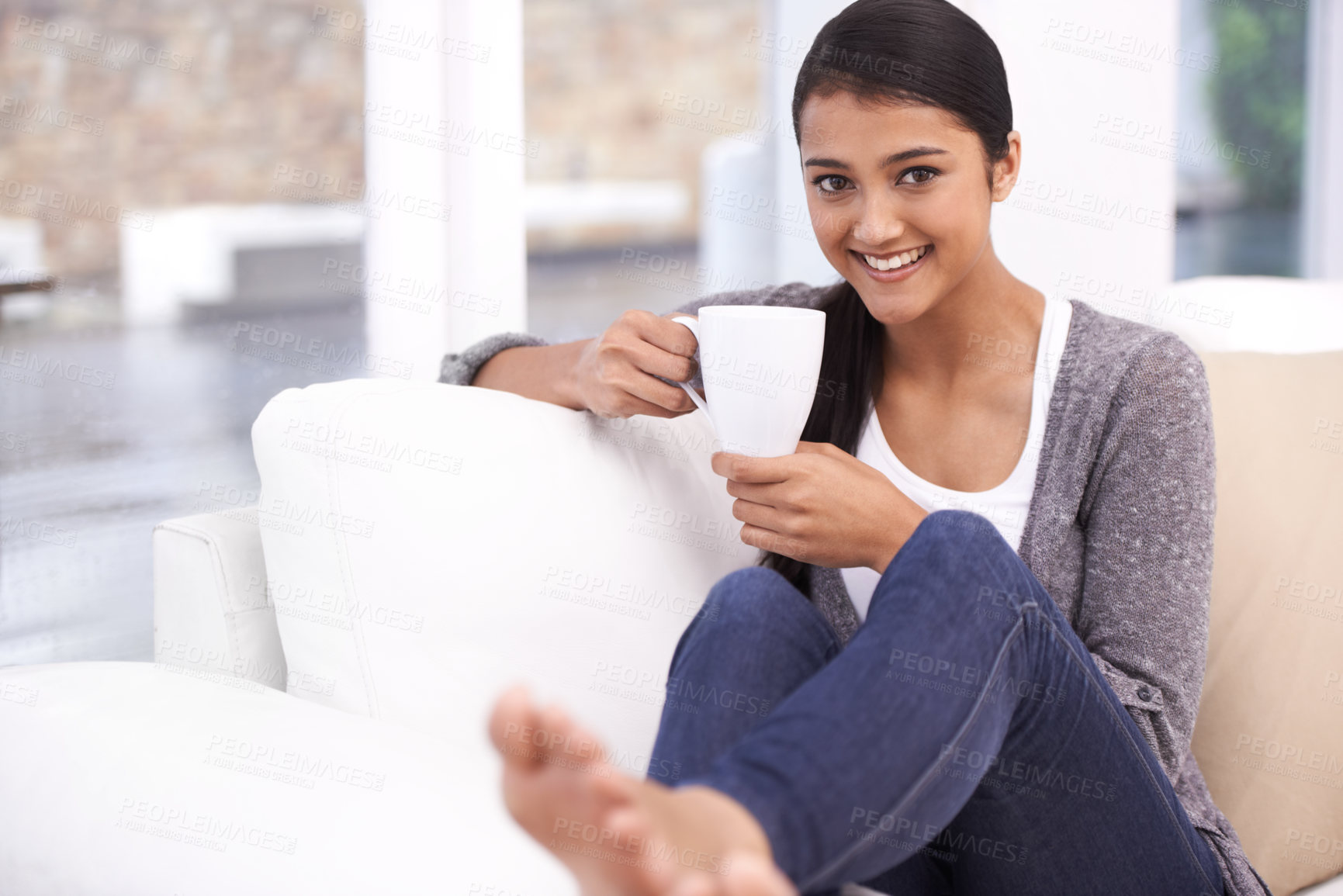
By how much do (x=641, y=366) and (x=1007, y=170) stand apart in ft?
1.44

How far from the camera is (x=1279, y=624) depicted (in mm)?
1270

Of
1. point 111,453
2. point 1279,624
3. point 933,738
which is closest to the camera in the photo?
point 933,738

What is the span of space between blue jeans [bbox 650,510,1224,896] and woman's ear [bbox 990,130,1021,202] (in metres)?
0.45

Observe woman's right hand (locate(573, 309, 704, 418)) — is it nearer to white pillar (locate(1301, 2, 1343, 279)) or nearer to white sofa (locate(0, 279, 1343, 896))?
white sofa (locate(0, 279, 1343, 896))

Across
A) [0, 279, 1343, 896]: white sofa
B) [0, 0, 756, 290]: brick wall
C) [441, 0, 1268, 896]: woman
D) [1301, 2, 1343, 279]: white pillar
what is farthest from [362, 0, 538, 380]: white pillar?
[1301, 2, 1343, 279]: white pillar

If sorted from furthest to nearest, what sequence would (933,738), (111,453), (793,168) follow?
(793,168) → (111,453) → (933,738)

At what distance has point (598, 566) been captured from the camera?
3.78 ft

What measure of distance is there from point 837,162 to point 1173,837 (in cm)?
68

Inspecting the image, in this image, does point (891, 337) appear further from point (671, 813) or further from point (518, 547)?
point (671, 813)

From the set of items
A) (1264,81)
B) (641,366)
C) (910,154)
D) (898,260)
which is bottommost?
(641,366)

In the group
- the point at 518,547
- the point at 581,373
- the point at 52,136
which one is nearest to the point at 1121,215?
the point at 581,373

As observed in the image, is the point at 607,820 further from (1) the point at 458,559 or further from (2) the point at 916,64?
(2) the point at 916,64

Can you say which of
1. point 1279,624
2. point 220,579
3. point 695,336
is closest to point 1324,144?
point 1279,624

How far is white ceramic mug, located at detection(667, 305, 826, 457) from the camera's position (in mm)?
945
